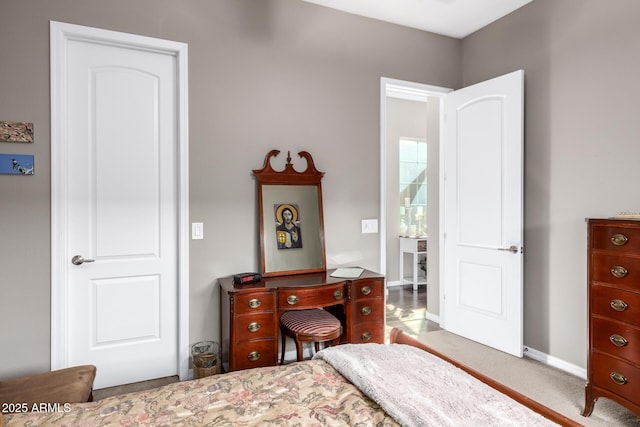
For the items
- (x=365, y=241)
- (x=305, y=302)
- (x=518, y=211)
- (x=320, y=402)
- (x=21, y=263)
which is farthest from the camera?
(x=365, y=241)

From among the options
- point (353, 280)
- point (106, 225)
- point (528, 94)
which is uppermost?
point (528, 94)

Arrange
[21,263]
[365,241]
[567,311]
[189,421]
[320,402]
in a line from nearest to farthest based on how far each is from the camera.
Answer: [189,421] < [320,402] < [21,263] < [567,311] < [365,241]

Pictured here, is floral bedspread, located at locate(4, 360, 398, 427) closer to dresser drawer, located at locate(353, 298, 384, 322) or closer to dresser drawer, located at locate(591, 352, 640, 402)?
dresser drawer, located at locate(353, 298, 384, 322)

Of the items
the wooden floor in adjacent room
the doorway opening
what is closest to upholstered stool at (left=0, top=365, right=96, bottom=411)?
the wooden floor in adjacent room

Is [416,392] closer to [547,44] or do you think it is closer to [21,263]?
[21,263]

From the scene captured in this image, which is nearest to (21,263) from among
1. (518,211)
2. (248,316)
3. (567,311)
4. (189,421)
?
(248,316)

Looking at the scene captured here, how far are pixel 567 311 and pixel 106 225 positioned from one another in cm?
339

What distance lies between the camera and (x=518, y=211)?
10.0 ft

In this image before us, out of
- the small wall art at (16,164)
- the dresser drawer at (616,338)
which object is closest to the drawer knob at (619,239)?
the dresser drawer at (616,338)

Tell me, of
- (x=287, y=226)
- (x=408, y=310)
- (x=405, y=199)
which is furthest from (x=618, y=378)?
(x=405, y=199)

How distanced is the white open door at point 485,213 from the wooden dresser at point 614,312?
83 centimetres

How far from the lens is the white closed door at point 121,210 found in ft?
8.20

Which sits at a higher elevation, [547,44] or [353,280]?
[547,44]

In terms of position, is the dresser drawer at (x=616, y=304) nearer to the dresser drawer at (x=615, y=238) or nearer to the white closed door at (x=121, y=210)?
the dresser drawer at (x=615, y=238)
